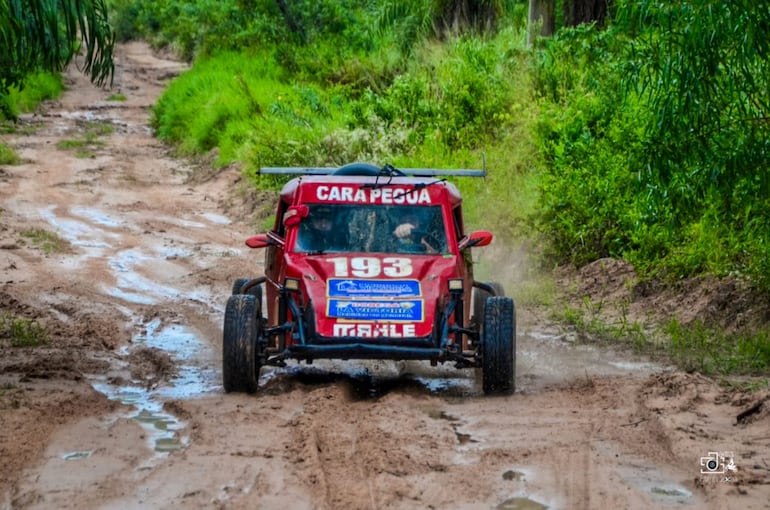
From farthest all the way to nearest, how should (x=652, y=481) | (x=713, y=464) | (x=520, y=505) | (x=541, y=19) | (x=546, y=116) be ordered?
(x=541, y=19)
(x=546, y=116)
(x=713, y=464)
(x=652, y=481)
(x=520, y=505)

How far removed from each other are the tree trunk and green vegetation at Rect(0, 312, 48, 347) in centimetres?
1110

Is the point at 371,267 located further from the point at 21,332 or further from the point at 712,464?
the point at 21,332

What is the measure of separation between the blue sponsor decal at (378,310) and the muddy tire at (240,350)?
2.10 feet

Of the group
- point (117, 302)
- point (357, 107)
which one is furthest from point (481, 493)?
point (357, 107)

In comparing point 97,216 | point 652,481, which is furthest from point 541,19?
point 652,481

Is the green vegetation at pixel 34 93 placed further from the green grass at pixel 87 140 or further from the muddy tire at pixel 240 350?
the muddy tire at pixel 240 350

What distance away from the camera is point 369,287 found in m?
9.68

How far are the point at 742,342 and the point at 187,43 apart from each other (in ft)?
139

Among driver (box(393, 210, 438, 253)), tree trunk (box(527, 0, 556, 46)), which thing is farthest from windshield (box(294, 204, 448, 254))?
tree trunk (box(527, 0, 556, 46))

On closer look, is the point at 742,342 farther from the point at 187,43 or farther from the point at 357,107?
the point at 187,43

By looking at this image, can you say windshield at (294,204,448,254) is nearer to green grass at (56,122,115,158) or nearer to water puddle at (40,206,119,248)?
water puddle at (40,206,119,248)

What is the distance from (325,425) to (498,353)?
5.82 feet

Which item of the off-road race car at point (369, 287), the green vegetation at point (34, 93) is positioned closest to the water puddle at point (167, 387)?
the off-road race car at point (369, 287)

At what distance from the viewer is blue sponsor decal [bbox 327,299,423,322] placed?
9.47 m
